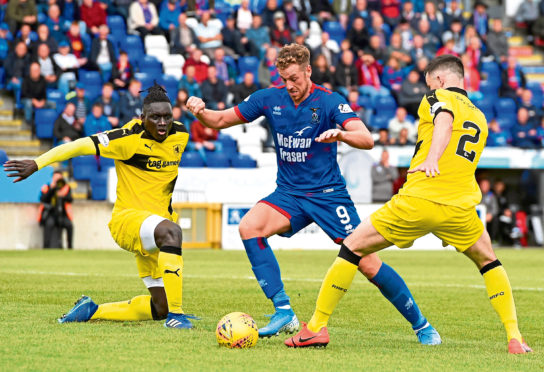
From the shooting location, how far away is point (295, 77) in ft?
25.5

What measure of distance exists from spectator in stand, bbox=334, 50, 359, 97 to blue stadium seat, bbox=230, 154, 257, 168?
3.64m

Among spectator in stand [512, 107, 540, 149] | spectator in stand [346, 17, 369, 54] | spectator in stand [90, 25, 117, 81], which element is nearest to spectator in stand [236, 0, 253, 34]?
spectator in stand [346, 17, 369, 54]

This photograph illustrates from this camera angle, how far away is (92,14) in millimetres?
24078

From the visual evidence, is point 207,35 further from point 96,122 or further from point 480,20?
point 480,20

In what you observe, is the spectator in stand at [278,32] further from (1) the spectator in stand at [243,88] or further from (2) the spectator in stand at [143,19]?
(2) the spectator in stand at [143,19]

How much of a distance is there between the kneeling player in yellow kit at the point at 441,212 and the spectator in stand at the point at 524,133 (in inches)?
732

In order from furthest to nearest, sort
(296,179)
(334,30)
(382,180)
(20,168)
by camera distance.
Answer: (334,30), (382,180), (296,179), (20,168)

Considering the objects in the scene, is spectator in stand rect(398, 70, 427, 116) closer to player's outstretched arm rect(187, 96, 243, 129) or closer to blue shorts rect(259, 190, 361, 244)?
player's outstretched arm rect(187, 96, 243, 129)

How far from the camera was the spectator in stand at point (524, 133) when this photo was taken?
2531cm

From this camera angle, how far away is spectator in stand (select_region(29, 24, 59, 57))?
73.0ft

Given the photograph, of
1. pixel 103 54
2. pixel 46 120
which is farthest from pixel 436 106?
pixel 103 54

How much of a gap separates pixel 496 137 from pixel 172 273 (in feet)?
62.3

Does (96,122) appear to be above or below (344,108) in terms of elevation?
below

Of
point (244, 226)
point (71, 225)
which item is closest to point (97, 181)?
point (71, 225)
